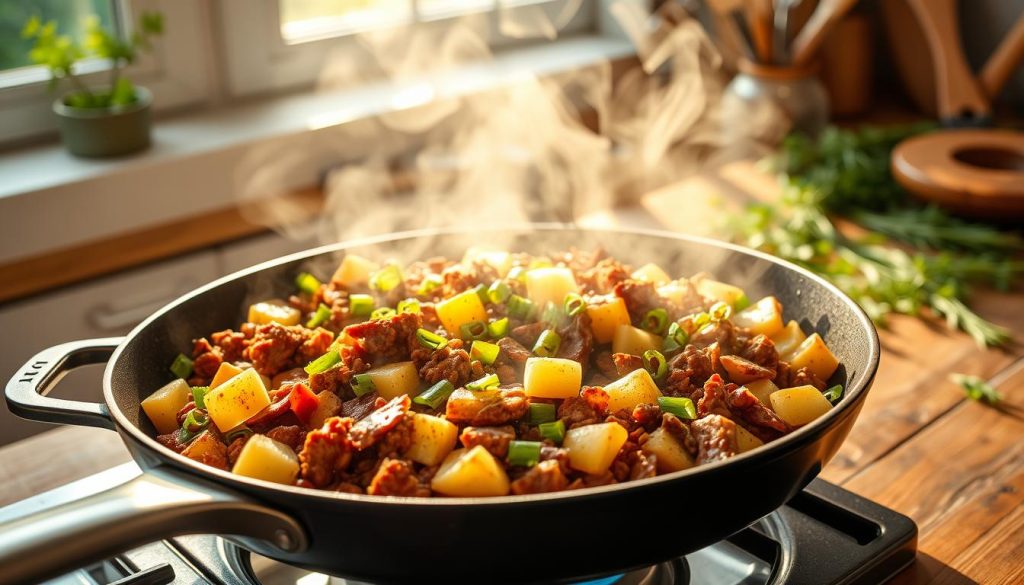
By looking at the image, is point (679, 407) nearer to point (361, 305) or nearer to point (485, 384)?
point (485, 384)

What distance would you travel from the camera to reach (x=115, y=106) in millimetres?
2570

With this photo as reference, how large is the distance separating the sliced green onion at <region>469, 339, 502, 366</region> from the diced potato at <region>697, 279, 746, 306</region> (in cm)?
37

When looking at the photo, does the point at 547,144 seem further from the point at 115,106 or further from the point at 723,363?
the point at 723,363

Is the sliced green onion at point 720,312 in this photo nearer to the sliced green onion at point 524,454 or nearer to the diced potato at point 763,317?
the diced potato at point 763,317

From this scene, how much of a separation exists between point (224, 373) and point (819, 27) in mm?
2180

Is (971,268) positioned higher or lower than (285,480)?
lower

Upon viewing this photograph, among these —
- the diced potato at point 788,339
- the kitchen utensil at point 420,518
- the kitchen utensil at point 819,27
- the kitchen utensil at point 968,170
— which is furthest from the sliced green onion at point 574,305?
the kitchen utensil at point 819,27

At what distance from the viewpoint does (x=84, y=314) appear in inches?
93.7

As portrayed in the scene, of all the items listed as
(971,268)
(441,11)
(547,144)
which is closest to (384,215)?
(547,144)

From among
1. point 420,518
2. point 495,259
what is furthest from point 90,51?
point 420,518

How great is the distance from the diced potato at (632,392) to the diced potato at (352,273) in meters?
0.45

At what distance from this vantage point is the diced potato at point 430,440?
1.01 metres

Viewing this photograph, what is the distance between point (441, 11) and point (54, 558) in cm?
293

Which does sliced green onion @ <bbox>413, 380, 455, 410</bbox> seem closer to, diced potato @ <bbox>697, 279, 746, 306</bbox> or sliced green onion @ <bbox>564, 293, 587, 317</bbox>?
sliced green onion @ <bbox>564, 293, 587, 317</bbox>
